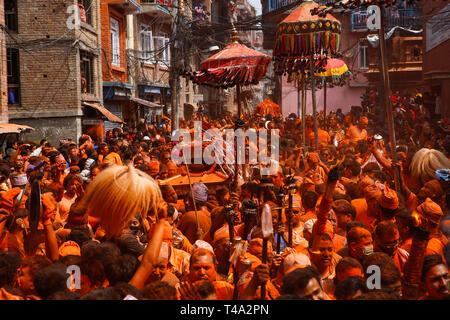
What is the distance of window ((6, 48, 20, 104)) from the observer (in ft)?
61.1

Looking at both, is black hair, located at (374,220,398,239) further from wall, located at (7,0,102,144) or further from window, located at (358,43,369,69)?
window, located at (358,43,369,69)

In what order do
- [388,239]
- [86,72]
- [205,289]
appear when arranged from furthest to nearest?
1. [86,72]
2. [388,239]
3. [205,289]

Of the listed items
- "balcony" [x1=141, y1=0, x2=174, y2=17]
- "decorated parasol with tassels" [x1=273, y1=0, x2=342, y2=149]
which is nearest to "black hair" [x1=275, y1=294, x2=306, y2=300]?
"decorated parasol with tassels" [x1=273, y1=0, x2=342, y2=149]

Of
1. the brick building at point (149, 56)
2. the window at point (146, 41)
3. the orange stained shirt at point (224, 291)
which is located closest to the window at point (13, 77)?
the brick building at point (149, 56)

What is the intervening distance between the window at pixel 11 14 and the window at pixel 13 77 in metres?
0.87

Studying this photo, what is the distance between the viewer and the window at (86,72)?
2050 centimetres

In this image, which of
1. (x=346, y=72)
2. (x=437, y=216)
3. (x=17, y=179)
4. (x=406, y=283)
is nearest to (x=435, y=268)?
(x=406, y=283)

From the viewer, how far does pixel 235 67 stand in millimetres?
8023

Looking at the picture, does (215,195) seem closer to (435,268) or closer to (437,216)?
(437,216)

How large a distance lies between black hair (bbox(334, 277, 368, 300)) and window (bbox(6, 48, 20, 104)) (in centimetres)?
1803

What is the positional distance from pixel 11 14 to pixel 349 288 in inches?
735

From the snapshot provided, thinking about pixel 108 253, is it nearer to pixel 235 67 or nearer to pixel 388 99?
pixel 388 99

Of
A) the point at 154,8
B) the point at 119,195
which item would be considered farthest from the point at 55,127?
the point at 119,195

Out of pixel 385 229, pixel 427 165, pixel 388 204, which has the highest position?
pixel 427 165
